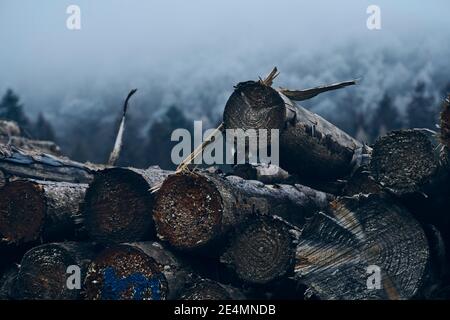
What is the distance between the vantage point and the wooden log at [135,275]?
5.80 m

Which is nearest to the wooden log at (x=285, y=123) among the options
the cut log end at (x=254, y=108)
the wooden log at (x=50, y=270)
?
the cut log end at (x=254, y=108)

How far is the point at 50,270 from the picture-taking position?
6227 mm

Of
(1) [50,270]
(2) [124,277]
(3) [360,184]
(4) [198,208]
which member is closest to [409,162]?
(3) [360,184]

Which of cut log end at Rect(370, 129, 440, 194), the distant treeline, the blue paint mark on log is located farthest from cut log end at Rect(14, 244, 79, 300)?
the distant treeline

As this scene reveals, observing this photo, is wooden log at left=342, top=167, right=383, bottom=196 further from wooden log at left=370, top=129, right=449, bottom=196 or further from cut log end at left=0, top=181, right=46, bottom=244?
Answer: cut log end at left=0, top=181, right=46, bottom=244

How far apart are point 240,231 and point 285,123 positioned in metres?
1.21

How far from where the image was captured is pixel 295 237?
6.02 m

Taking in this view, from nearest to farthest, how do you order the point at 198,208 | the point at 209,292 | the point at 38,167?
the point at 209,292 → the point at 198,208 → the point at 38,167

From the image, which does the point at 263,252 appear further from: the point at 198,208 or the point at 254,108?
the point at 254,108

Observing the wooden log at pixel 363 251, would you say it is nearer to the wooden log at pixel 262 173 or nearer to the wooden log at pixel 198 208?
the wooden log at pixel 198 208

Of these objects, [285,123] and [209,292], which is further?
[285,123]

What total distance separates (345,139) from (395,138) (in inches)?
63.7

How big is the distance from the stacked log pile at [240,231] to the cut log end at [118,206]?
0.01 m
